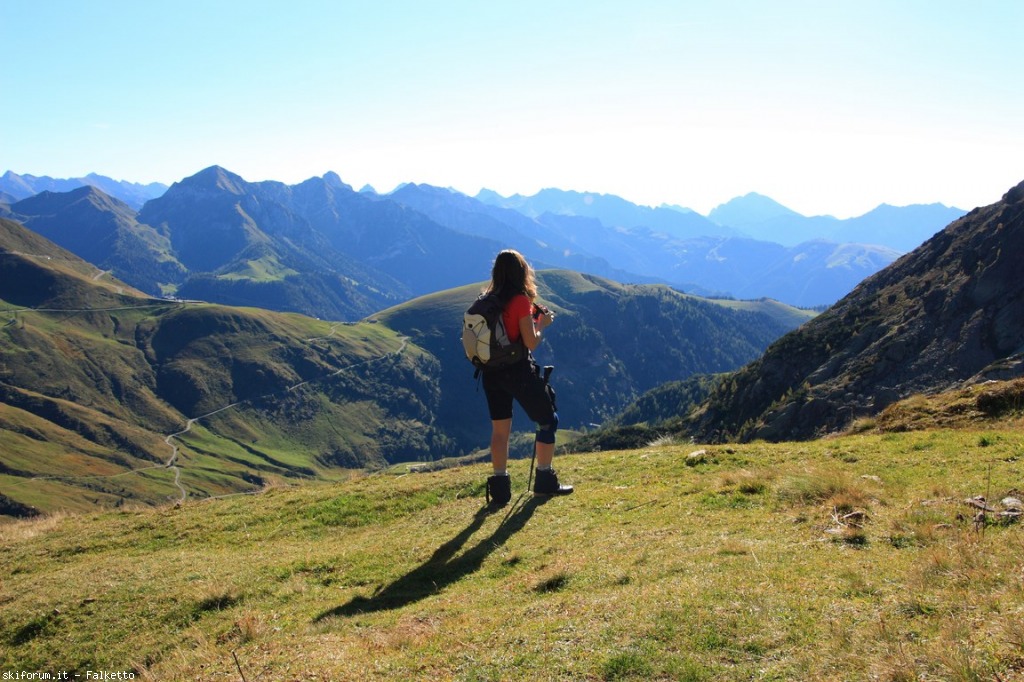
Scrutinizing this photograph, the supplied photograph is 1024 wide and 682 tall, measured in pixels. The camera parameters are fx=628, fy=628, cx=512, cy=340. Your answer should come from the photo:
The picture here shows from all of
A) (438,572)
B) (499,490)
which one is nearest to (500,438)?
(499,490)

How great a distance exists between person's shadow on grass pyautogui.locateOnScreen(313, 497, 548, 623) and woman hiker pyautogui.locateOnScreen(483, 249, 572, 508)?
141 centimetres

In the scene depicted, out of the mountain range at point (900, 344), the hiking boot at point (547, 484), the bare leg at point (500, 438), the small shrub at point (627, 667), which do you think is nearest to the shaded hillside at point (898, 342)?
the mountain range at point (900, 344)

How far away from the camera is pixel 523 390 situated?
1145 cm

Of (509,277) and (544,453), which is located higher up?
(509,277)

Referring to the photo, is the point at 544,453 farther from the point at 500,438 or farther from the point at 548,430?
the point at 500,438

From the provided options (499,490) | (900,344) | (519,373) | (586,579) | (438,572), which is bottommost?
(900,344)

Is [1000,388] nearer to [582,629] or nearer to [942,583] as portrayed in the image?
[942,583]

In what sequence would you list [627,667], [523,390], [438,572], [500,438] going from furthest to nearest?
[500,438]
[523,390]
[438,572]
[627,667]

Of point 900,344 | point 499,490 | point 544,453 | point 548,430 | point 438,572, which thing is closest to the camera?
point 438,572

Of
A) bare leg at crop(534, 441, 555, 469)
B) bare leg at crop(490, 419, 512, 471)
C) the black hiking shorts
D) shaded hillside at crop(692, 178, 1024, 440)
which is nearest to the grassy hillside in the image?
bare leg at crop(534, 441, 555, 469)

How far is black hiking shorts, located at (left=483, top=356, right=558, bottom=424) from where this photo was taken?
37.6ft

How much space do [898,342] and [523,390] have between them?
231 ft

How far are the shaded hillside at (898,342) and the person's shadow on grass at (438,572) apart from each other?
1689 inches

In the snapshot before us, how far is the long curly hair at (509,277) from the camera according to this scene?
11133 millimetres
